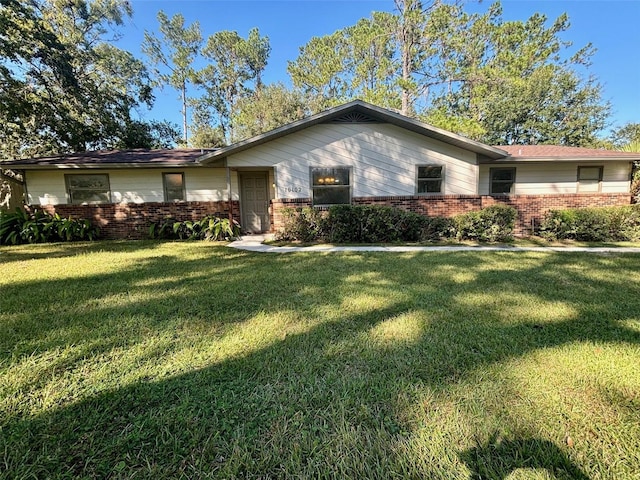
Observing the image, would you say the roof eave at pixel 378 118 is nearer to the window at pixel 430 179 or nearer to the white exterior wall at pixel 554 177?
the window at pixel 430 179

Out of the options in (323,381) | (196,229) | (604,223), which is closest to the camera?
(323,381)

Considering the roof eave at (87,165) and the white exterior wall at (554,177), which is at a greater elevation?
the roof eave at (87,165)

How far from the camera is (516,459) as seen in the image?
5.26ft

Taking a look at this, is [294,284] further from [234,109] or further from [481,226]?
[234,109]

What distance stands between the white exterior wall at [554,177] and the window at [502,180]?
150 mm

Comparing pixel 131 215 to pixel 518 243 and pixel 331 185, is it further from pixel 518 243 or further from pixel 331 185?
pixel 518 243

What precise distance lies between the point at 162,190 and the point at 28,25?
28.1ft

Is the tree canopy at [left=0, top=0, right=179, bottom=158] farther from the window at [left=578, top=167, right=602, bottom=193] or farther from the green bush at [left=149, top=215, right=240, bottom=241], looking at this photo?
the window at [left=578, top=167, right=602, bottom=193]

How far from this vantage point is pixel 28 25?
483 inches

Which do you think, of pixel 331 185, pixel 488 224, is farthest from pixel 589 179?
pixel 331 185

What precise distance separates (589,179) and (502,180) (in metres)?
3.24

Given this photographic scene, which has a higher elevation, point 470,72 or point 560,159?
point 470,72

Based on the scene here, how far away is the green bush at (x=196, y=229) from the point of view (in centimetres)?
1041

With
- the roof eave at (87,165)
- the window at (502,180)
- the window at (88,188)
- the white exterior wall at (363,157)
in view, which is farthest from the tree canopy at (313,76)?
the white exterior wall at (363,157)
